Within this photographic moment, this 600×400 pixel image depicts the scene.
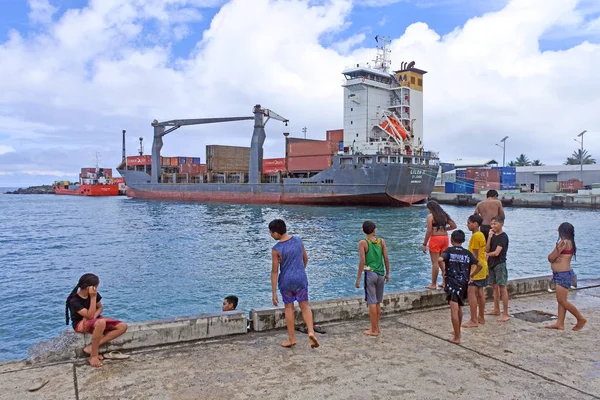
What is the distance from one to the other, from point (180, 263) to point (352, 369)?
12.8 meters

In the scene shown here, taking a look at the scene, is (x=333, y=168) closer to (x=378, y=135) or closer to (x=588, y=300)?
(x=378, y=135)

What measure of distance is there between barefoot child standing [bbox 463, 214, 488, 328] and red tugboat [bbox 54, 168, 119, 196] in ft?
306

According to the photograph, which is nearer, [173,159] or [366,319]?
[366,319]

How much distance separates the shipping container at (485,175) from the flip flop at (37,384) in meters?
63.8

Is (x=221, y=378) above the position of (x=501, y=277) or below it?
below

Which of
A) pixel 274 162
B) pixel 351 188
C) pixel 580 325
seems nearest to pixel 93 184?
pixel 274 162

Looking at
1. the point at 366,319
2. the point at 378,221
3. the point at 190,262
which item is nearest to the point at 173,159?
the point at 378,221

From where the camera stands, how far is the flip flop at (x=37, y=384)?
12.4 ft

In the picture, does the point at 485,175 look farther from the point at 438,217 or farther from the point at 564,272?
the point at 564,272

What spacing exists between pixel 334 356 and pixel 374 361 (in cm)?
40

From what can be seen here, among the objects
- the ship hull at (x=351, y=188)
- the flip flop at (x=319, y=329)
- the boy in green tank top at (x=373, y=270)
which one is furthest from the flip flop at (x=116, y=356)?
the ship hull at (x=351, y=188)

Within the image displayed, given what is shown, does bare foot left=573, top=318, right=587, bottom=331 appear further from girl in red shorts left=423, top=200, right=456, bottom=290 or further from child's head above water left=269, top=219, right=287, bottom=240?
child's head above water left=269, top=219, right=287, bottom=240

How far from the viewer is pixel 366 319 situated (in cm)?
588

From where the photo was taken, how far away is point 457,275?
502 centimetres
